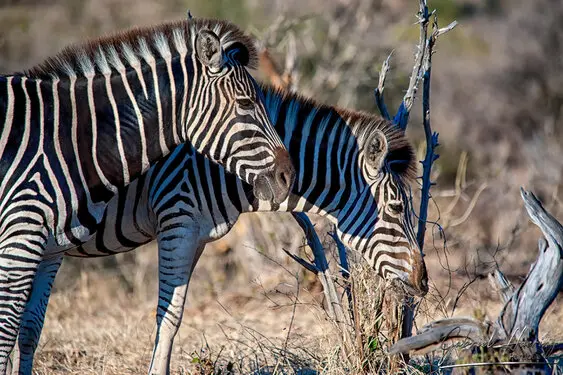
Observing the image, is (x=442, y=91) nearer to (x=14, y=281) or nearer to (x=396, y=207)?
(x=396, y=207)

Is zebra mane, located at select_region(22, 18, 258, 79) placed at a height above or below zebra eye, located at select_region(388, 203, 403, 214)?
above

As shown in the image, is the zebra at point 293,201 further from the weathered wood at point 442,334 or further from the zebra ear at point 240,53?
the weathered wood at point 442,334

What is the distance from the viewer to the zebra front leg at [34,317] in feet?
19.2

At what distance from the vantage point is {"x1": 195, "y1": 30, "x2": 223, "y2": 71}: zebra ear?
4898 millimetres

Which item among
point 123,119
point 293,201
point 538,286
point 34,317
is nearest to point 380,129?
point 293,201

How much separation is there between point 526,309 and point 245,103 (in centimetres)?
218

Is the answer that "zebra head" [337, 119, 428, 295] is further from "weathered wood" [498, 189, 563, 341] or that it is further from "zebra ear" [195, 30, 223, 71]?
"zebra ear" [195, 30, 223, 71]

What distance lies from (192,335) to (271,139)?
11.6ft

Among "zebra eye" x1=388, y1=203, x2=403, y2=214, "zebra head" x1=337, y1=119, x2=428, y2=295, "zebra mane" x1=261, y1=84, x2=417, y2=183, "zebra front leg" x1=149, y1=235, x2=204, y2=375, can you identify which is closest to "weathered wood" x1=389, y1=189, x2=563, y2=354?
"zebra head" x1=337, y1=119, x2=428, y2=295

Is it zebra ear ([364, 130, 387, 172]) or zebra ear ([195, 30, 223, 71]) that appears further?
zebra ear ([364, 130, 387, 172])

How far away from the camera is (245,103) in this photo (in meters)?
5.06

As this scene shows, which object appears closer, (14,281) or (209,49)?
(14,281)

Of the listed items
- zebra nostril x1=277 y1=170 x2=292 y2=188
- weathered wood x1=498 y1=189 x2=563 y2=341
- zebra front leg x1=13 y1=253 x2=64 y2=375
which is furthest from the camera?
zebra front leg x1=13 y1=253 x2=64 y2=375

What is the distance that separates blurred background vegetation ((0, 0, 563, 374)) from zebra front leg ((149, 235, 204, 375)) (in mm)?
1822
